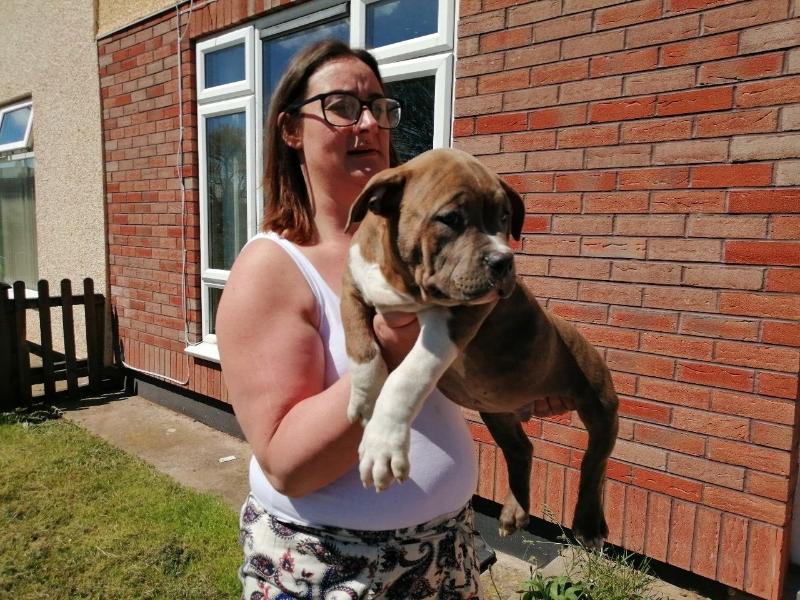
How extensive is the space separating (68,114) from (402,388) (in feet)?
28.8

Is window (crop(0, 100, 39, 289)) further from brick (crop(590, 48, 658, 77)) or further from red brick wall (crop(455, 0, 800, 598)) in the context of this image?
brick (crop(590, 48, 658, 77))

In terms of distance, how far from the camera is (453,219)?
5.43ft

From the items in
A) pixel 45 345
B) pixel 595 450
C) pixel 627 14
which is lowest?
pixel 45 345

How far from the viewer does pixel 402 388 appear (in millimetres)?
1550

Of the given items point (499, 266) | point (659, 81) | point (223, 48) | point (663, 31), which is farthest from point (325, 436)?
point (223, 48)

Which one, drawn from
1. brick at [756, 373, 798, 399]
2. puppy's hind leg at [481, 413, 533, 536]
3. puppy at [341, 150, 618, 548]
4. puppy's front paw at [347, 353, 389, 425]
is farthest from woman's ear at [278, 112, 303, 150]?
brick at [756, 373, 798, 399]

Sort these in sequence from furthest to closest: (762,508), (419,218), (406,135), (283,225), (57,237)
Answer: (57,237), (406,135), (762,508), (283,225), (419,218)

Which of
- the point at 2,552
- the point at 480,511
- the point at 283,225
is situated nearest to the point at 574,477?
the point at 480,511

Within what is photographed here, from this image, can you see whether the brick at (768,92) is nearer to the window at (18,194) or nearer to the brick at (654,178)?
the brick at (654,178)

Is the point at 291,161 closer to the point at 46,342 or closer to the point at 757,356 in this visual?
the point at 757,356

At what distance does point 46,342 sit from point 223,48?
4.31 m

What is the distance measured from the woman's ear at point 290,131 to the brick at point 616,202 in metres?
2.20

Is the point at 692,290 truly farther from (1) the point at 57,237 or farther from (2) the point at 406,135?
(1) the point at 57,237

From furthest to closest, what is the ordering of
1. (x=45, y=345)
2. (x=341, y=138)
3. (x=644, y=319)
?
(x=45, y=345)
(x=644, y=319)
(x=341, y=138)
